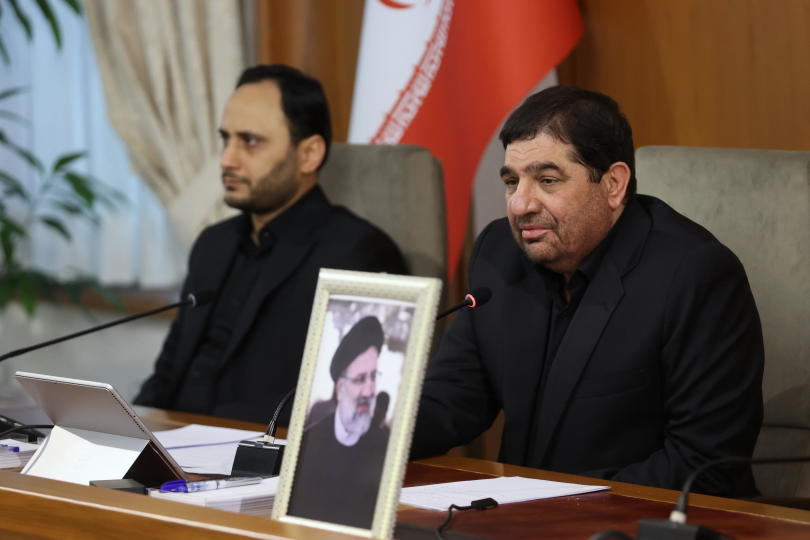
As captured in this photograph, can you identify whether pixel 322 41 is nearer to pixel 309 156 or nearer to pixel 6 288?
pixel 309 156

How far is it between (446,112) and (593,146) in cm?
122

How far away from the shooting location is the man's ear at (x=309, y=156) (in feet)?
9.91

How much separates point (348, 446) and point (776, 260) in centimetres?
121

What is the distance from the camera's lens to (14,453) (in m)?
1.70

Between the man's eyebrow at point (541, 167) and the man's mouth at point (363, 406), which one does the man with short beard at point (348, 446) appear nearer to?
the man's mouth at point (363, 406)

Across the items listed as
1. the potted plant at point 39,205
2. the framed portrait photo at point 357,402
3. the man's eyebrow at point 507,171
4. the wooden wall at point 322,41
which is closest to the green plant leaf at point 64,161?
the potted plant at point 39,205

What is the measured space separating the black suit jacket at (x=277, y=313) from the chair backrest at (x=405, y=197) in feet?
0.19

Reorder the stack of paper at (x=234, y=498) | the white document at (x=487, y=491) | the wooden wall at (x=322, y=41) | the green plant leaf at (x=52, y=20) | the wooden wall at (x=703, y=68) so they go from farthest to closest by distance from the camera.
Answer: the green plant leaf at (x=52, y=20) → the wooden wall at (x=322, y=41) → the wooden wall at (x=703, y=68) → the white document at (x=487, y=491) → the stack of paper at (x=234, y=498)

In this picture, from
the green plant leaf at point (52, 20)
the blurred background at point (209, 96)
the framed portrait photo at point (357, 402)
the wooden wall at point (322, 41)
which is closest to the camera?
the framed portrait photo at point (357, 402)

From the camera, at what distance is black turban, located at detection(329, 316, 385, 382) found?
1165 millimetres

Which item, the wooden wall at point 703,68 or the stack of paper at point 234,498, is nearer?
the stack of paper at point 234,498

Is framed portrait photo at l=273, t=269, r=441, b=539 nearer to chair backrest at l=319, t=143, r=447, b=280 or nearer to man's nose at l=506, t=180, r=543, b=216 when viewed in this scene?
man's nose at l=506, t=180, r=543, b=216

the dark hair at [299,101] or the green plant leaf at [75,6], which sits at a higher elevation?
the green plant leaf at [75,6]

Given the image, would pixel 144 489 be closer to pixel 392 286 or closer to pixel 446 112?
pixel 392 286
